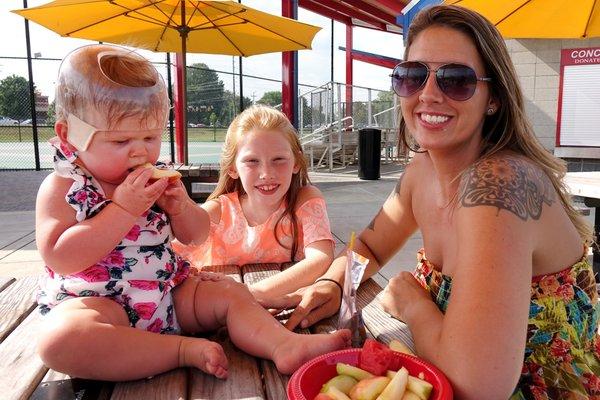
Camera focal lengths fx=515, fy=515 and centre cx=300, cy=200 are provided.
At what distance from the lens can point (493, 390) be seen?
3.58ft

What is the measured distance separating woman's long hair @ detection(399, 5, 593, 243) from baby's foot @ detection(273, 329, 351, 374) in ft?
2.12

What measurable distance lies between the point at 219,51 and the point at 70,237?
23.4ft

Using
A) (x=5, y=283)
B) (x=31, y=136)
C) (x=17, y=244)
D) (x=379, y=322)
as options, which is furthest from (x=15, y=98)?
(x=379, y=322)

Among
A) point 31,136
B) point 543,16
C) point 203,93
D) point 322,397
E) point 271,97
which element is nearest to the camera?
point 322,397

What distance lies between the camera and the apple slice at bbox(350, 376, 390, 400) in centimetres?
99

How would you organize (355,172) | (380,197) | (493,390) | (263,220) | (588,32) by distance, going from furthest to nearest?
(355,172), (380,197), (588,32), (263,220), (493,390)

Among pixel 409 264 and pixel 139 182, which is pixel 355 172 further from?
pixel 139 182

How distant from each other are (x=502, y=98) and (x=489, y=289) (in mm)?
655

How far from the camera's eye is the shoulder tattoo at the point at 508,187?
3.99 ft

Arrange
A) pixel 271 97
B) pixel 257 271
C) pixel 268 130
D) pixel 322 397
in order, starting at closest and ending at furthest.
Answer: pixel 322 397, pixel 257 271, pixel 268 130, pixel 271 97

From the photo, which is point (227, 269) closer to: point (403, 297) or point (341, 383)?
point (403, 297)

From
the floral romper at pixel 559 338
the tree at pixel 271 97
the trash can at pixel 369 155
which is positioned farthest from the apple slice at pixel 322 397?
the tree at pixel 271 97

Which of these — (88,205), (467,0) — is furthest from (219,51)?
(88,205)

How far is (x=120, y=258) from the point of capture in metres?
1.40
